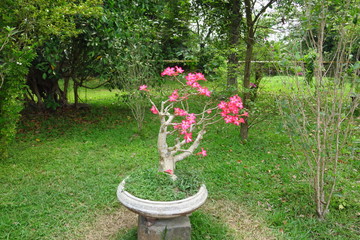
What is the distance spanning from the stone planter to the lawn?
1.65 ft

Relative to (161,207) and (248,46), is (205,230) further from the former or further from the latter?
(248,46)

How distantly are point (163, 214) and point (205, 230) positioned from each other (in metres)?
0.90

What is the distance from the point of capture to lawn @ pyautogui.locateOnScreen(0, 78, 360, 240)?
290 centimetres

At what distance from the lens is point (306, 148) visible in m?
3.02

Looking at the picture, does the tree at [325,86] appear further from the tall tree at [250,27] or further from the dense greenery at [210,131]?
the tall tree at [250,27]

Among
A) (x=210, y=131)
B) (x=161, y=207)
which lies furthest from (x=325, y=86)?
(x=210, y=131)

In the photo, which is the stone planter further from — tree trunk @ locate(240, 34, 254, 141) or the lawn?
tree trunk @ locate(240, 34, 254, 141)

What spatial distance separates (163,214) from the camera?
217cm

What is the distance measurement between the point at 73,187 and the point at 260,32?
13.0 feet

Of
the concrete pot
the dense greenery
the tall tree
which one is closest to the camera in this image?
the concrete pot

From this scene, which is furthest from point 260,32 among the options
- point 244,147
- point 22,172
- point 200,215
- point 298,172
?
point 22,172

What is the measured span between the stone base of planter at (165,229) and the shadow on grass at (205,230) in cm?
44

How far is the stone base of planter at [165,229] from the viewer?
90.7 inches

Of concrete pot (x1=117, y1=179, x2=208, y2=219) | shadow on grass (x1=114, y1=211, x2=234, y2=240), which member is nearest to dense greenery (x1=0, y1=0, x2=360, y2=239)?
shadow on grass (x1=114, y1=211, x2=234, y2=240)
